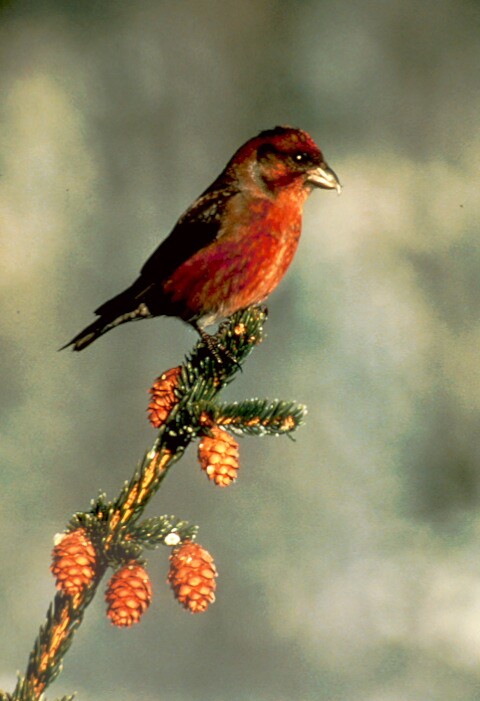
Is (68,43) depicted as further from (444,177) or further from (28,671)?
(28,671)

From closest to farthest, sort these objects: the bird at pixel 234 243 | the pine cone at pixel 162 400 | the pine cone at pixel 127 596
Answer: the pine cone at pixel 127 596
the pine cone at pixel 162 400
the bird at pixel 234 243

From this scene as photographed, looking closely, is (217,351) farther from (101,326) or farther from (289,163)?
(289,163)

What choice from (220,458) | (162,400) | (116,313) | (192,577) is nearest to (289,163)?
(116,313)

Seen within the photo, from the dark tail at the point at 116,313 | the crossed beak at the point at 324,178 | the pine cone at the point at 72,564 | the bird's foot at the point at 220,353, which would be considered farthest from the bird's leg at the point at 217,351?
the crossed beak at the point at 324,178

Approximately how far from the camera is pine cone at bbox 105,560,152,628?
1.31m

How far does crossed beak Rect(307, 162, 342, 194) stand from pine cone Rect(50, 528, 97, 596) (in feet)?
3.19

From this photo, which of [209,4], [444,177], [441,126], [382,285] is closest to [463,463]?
[382,285]

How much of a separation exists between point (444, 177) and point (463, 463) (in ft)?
2.48

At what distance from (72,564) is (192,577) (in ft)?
0.62

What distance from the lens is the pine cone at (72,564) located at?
1.32 meters

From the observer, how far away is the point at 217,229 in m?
1.90

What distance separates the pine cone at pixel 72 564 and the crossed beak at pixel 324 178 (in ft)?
3.19

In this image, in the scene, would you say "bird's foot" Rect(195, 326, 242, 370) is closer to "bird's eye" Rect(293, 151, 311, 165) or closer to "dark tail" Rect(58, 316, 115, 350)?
"dark tail" Rect(58, 316, 115, 350)

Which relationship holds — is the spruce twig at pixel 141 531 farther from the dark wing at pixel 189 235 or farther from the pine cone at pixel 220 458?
the dark wing at pixel 189 235
